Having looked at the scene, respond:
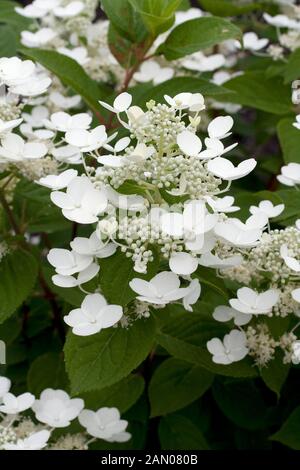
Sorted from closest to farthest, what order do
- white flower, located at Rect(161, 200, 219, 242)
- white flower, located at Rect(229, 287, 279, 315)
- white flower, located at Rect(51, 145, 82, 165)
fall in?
white flower, located at Rect(161, 200, 219, 242)
white flower, located at Rect(229, 287, 279, 315)
white flower, located at Rect(51, 145, 82, 165)

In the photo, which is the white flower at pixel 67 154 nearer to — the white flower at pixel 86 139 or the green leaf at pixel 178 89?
the white flower at pixel 86 139

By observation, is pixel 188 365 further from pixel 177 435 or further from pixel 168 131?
pixel 168 131

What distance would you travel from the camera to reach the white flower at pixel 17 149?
133 centimetres

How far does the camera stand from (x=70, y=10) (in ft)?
6.88

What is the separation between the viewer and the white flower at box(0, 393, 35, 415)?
4.17 ft

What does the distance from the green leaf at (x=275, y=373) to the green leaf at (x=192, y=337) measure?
3 cm

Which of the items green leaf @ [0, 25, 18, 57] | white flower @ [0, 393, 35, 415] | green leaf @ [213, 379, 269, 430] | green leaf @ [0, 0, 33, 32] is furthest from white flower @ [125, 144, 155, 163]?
green leaf @ [0, 0, 33, 32]

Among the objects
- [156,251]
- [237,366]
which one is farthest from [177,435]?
[156,251]

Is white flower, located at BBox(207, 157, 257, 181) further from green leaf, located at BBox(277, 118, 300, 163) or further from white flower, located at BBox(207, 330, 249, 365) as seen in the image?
green leaf, located at BBox(277, 118, 300, 163)

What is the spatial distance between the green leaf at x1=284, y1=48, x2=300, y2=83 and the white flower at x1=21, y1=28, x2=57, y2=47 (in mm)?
612

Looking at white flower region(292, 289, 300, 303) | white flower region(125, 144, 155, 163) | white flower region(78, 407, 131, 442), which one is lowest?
white flower region(78, 407, 131, 442)

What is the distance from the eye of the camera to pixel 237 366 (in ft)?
4.62

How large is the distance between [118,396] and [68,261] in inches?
16.3

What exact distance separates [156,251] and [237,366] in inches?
13.1
